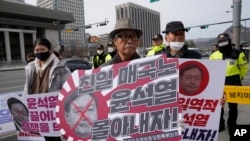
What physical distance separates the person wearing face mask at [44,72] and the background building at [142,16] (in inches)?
1609

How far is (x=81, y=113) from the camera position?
7.97 feet

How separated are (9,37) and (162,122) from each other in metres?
77.7

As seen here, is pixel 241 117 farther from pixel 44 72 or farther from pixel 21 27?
pixel 21 27

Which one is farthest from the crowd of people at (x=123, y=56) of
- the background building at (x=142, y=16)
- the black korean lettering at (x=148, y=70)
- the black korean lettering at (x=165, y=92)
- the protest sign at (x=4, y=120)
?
the background building at (x=142, y=16)

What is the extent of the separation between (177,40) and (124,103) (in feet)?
3.70

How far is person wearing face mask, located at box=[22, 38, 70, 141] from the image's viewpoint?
11.6 feet

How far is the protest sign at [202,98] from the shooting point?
9.17ft

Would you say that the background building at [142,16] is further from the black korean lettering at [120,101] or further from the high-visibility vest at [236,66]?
the black korean lettering at [120,101]

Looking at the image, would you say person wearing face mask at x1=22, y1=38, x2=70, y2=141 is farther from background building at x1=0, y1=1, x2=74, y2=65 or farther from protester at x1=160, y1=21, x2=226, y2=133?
background building at x1=0, y1=1, x2=74, y2=65

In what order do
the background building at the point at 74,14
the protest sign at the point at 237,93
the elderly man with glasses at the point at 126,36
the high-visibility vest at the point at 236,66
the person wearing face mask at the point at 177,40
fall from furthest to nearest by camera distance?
the background building at the point at 74,14
the protest sign at the point at 237,93
the high-visibility vest at the point at 236,66
the person wearing face mask at the point at 177,40
the elderly man with glasses at the point at 126,36

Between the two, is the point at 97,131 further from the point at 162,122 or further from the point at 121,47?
the point at 121,47

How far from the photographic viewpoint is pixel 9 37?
73938 mm

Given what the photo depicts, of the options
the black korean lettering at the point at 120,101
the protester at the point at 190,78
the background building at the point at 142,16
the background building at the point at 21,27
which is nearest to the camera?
the black korean lettering at the point at 120,101

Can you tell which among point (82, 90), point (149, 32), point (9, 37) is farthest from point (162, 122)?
point (9, 37)
